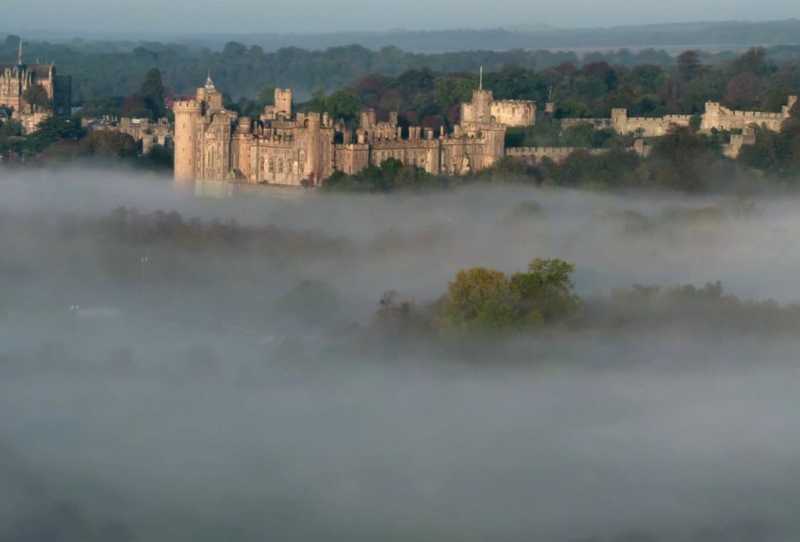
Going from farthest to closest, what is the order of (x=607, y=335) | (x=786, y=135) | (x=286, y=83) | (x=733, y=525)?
(x=286, y=83) → (x=786, y=135) → (x=607, y=335) → (x=733, y=525)

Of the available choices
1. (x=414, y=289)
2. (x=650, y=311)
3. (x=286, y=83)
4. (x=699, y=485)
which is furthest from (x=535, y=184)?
(x=286, y=83)

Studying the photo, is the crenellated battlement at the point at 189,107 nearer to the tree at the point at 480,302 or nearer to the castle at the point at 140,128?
the castle at the point at 140,128

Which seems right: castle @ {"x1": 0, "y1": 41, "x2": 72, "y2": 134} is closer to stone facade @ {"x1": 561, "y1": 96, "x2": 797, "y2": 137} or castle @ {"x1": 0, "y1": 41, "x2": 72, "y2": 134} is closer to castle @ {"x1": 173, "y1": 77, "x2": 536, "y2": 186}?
castle @ {"x1": 173, "y1": 77, "x2": 536, "y2": 186}

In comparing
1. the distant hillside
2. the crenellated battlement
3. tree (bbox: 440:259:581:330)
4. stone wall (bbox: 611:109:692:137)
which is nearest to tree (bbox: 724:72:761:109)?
stone wall (bbox: 611:109:692:137)

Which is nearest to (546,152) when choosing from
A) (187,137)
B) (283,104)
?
(283,104)

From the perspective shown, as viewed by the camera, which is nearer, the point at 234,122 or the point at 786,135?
the point at 234,122

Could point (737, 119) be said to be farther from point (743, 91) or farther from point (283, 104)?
point (743, 91)

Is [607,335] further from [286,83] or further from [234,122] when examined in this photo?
[286,83]
